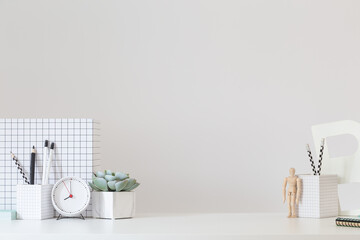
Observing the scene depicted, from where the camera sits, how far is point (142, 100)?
10.5ft

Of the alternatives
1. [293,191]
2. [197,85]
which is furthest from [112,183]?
[197,85]

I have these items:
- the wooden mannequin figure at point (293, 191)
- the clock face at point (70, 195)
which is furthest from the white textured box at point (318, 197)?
the clock face at point (70, 195)

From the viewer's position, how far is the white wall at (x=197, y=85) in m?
3.13

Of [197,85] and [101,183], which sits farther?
[197,85]

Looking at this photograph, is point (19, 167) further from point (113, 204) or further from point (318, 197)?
point (318, 197)

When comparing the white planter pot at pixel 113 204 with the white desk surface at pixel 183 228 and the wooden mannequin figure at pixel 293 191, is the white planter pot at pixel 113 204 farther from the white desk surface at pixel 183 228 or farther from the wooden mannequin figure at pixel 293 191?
the wooden mannequin figure at pixel 293 191

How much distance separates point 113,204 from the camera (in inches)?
74.7

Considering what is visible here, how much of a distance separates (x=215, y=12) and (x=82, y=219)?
1599mm

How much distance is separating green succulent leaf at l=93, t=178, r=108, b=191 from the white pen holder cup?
164 mm

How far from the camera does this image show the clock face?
6.32ft

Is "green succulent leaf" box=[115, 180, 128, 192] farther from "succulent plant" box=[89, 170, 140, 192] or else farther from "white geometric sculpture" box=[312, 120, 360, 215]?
"white geometric sculpture" box=[312, 120, 360, 215]

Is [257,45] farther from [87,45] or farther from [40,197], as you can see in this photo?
[40,197]

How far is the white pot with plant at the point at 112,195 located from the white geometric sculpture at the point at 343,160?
0.60 m

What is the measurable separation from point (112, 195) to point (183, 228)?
0.96 ft
